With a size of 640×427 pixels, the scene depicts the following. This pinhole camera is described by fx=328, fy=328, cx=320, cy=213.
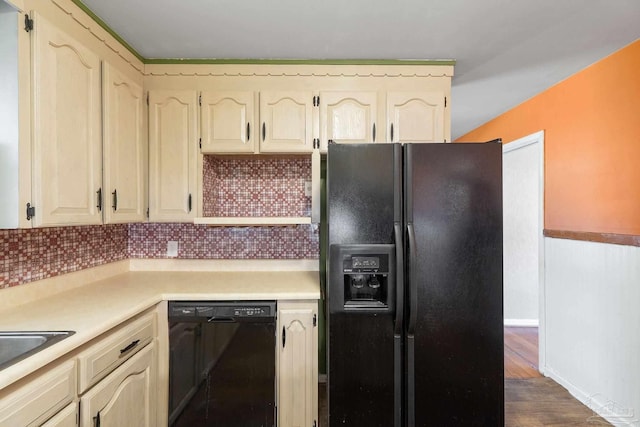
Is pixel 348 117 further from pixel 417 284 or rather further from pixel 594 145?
pixel 594 145

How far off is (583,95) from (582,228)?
0.98m

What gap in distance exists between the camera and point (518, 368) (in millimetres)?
2820

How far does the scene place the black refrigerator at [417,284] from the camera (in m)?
1.59

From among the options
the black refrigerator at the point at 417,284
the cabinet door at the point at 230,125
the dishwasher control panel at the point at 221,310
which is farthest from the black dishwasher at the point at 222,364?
the cabinet door at the point at 230,125

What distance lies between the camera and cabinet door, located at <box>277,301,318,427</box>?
178 cm

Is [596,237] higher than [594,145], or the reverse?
[594,145]

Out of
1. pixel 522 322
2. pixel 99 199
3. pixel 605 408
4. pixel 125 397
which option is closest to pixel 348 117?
pixel 99 199

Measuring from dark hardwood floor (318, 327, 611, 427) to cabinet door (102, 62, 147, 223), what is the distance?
5.90 feet

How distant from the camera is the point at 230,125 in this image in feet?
7.11

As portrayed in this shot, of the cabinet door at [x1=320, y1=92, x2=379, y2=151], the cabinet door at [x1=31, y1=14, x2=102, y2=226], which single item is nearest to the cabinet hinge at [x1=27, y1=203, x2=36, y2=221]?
the cabinet door at [x1=31, y1=14, x2=102, y2=226]

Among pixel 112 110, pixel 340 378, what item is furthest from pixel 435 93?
pixel 112 110

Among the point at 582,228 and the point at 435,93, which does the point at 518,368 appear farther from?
the point at 435,93

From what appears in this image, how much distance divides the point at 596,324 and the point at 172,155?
3.05 metres

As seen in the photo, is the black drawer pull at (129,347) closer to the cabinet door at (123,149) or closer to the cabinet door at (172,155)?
the cabinet door at (123,149)
